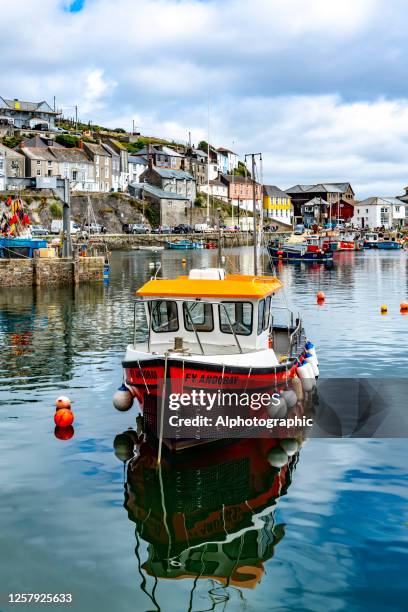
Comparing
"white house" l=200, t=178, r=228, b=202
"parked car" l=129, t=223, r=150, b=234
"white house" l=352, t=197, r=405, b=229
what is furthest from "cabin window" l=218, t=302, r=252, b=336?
"white house" l=352, t=197, r=405, b=229

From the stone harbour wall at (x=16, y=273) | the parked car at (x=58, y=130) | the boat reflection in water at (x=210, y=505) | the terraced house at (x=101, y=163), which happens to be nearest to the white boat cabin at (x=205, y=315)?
the boat reflection in water at (x=210, y=505)

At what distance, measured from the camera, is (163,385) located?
1448cm

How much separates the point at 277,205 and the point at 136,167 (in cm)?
4201

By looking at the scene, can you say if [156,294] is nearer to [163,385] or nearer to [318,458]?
[163,385]

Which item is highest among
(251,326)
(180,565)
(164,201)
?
(164,201)

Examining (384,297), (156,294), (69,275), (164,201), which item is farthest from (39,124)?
(156,294)

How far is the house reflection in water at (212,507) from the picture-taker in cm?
1083

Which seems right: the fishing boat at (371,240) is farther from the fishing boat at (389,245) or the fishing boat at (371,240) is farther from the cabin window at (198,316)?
the cabin window at (198,316)

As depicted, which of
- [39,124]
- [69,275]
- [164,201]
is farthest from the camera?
[39,124]

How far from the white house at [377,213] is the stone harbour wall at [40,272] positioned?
142 m

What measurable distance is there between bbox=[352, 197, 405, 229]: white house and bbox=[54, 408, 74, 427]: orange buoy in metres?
175

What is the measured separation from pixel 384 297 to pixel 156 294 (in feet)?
113

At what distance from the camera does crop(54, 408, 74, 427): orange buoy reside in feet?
→ 57.3

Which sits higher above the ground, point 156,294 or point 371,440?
point 156,294
